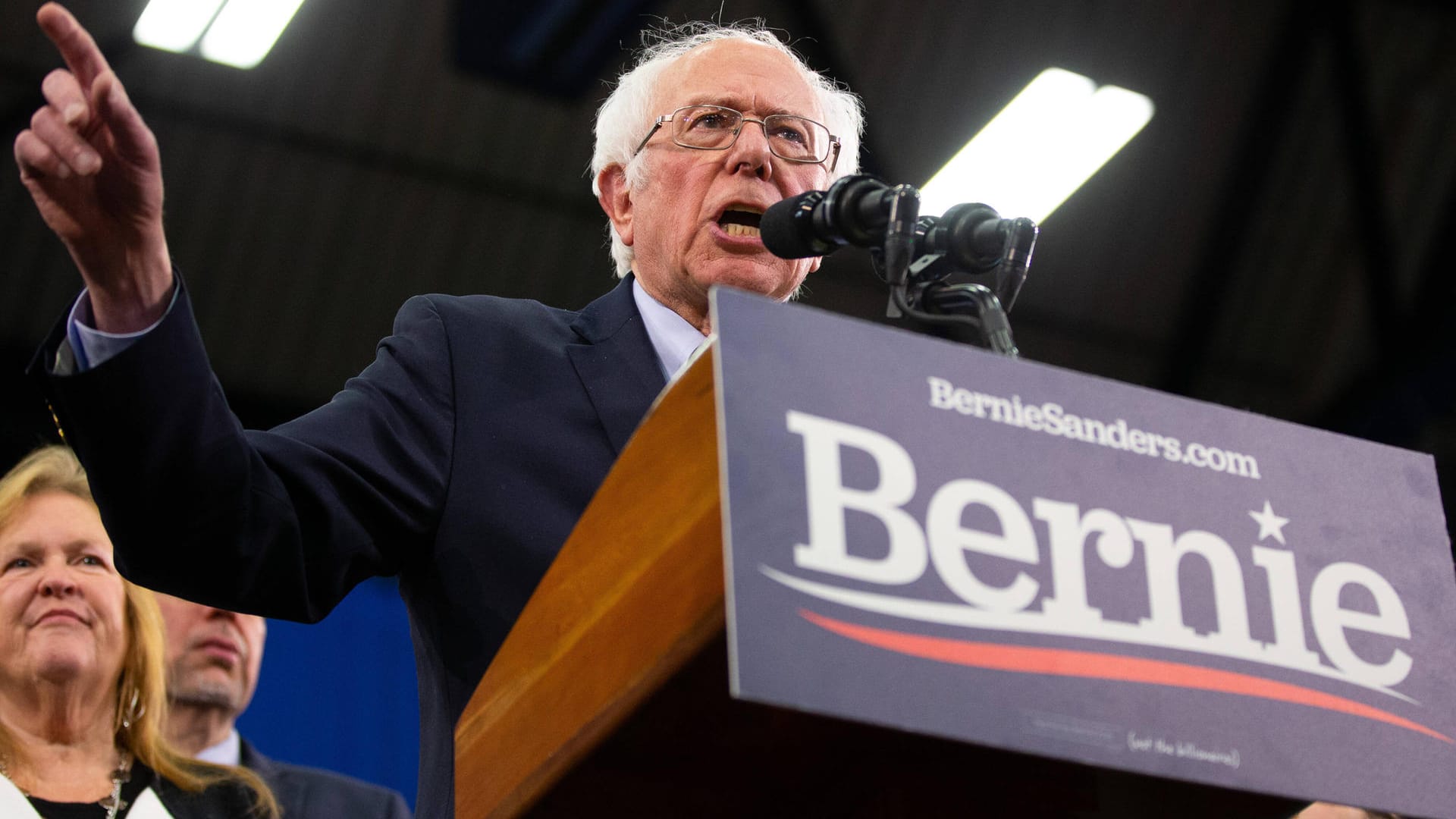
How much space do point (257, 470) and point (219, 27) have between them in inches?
176

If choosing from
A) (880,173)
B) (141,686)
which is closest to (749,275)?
(141,686)

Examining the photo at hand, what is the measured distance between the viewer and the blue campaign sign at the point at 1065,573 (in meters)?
0.86

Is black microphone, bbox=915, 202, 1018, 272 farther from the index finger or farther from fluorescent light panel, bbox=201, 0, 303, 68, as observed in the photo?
fluorescent light panel, bbox=201, 0, 303, 68

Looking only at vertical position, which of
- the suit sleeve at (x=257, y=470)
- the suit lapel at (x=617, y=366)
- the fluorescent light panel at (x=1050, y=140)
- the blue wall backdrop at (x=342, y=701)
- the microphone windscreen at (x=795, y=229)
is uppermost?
the fluorescent light panel at (x=1050, y=140)

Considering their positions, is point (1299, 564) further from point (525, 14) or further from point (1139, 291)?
point (1139, 291)

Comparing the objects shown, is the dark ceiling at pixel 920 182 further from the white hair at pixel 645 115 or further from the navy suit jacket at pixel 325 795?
the white hair at pixel 645 115

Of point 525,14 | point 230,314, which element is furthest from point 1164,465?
point 230,314

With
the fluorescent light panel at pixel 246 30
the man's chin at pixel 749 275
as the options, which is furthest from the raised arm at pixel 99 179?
the fluorescent light panel at pixel 246 30

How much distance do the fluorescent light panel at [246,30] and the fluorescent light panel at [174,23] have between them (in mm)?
39

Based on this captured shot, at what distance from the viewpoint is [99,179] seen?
1.09 m

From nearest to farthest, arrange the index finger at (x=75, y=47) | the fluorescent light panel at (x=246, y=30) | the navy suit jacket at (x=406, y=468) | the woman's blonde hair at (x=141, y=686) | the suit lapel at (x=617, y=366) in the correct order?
the index finger at (x=75, y=47), the navy suit jacket at (x=406, y=468), the suit lapel at (x=617, y=366), the woman's blonde hair at (x=141, y=686), the fluorescent light panel at (x=246, y=30)

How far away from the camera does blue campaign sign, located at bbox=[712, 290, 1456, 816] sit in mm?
860

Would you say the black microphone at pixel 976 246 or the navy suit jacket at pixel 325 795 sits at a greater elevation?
the black microphone at pixel 976 246

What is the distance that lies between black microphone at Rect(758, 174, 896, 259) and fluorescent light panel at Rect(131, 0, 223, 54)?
167 inches
